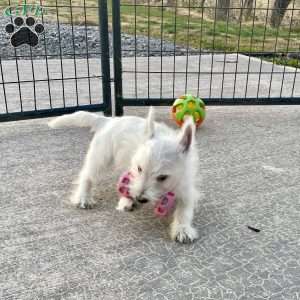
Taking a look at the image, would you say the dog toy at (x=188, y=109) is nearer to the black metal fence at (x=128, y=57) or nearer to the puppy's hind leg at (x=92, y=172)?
the black metal fence at (x=128, y=57)

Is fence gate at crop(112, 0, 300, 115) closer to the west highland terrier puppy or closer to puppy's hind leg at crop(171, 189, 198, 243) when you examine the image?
the west highland terrier puppy


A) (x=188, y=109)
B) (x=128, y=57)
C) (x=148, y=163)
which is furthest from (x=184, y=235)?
(x=128, y=57)

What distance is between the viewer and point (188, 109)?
14.1 feet

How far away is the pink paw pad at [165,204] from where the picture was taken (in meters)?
2.52

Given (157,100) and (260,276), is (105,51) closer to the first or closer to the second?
(157,100)

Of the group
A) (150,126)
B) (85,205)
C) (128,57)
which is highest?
(150,126)

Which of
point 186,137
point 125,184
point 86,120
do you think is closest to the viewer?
point 186,137

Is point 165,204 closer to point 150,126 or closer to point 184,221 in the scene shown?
point 184,221

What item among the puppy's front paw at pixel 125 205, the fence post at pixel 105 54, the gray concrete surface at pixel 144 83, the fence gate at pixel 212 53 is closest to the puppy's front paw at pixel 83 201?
the puppy's front paw at pixel 125 205

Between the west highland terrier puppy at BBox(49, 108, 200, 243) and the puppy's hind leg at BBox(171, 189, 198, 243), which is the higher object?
the west highland terrier puppy at BBox(49, 108, 200, 243)

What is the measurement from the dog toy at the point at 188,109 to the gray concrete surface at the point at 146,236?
1.62 feet

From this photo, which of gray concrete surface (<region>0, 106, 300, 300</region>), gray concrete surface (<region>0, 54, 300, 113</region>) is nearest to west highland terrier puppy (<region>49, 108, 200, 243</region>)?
gray concrete surface (<region>0, 106, 300, 300</region>)

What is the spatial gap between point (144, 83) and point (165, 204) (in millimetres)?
4455

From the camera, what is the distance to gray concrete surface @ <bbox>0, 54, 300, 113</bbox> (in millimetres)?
5562
